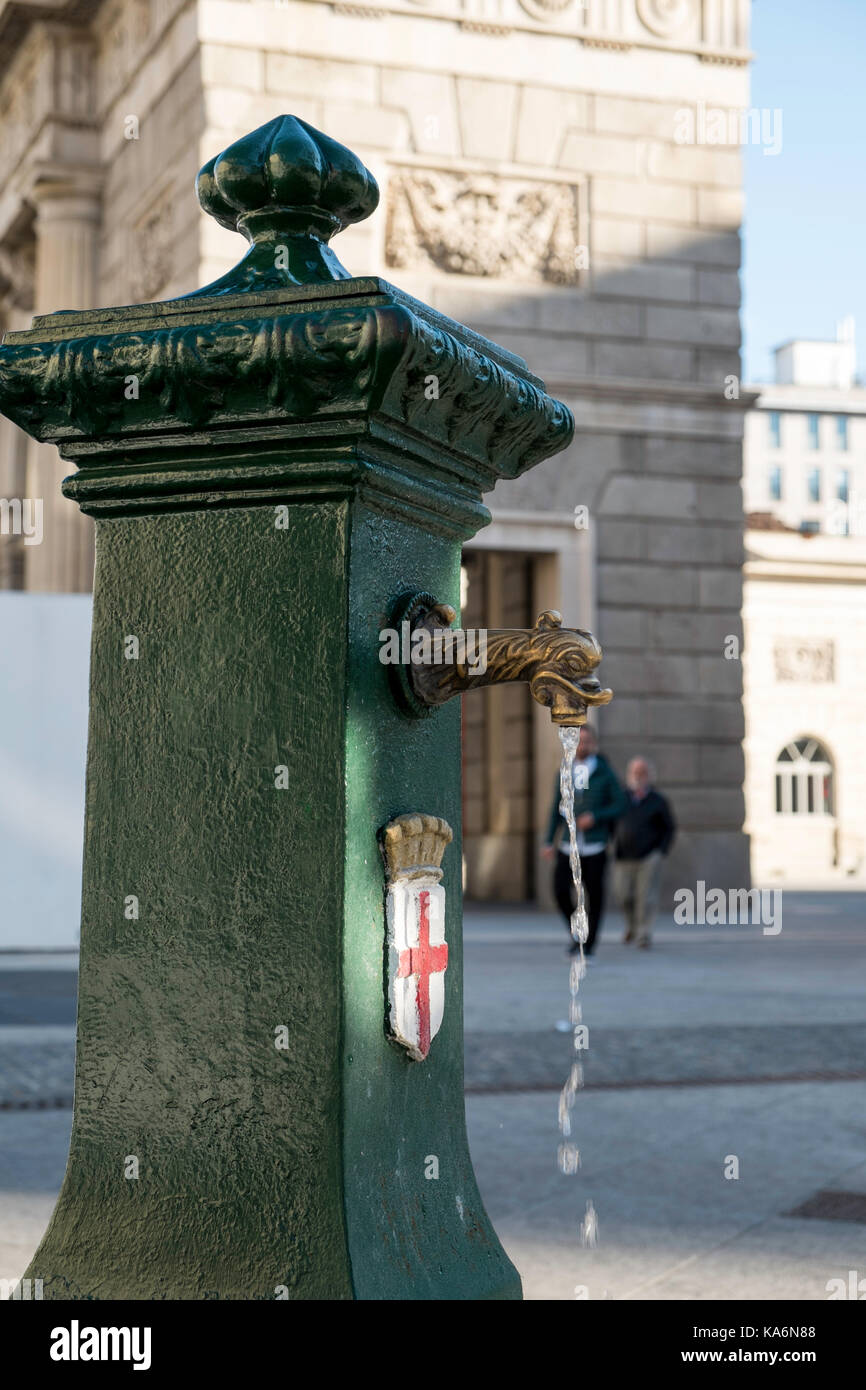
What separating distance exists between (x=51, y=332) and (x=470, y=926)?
49.7 feet

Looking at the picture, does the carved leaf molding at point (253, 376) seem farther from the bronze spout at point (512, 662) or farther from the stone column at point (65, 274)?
the stone column at point (65, 274)

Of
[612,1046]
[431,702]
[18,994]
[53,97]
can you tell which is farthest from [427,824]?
[53,97]

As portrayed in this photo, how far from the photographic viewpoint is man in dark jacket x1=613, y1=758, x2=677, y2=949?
14875mm

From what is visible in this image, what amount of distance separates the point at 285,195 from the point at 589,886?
10.9 m

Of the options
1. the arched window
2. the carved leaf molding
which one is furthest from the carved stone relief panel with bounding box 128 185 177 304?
the arched window

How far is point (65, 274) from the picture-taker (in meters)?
A: 21.5

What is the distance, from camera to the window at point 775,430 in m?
86.9

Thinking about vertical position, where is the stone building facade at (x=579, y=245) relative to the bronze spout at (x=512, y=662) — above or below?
above

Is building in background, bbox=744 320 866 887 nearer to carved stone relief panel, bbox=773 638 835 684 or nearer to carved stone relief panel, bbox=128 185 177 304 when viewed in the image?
carved stone relief panel, bbox=773 638 835 684

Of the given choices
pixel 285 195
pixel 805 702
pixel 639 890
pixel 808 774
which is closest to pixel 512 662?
pixel 285 195

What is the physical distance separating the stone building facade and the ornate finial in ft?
51.1

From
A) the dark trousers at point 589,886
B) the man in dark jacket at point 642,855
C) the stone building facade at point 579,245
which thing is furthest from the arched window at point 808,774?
the dark trousers at point 589,886

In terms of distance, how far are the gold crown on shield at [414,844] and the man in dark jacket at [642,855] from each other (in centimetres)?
1274
